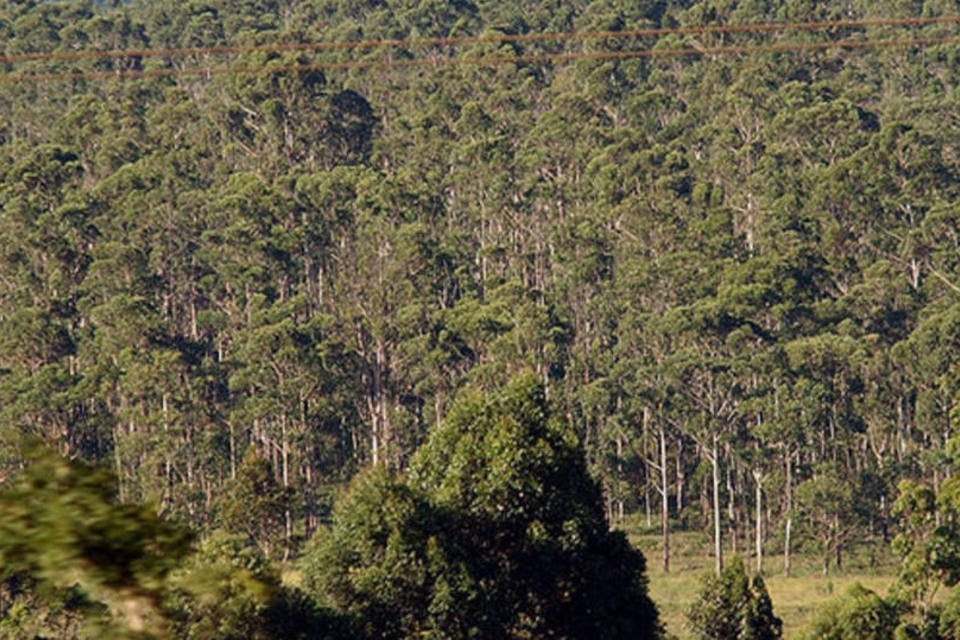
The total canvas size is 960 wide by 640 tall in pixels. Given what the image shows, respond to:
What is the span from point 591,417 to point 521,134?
2572 centimetres

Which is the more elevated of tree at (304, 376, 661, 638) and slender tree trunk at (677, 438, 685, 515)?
slender tree trunk at (677, 438, 685, 515)

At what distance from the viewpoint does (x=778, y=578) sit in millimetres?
44469

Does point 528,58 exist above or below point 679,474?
above

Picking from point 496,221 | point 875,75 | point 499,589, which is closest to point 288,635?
point 499,589

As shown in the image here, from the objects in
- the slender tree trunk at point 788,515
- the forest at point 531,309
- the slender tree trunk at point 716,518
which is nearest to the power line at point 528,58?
the forest at point 531,309

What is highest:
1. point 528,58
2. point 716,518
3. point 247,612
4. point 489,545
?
point 528,58

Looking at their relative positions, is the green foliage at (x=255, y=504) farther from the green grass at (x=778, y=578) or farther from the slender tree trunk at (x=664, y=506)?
the slender tree trunk at (x=664, y=506)

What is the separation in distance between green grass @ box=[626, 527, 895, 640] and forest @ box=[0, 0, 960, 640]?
21 cm

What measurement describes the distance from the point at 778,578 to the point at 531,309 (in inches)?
512

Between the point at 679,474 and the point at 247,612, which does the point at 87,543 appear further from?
the point at 679,474

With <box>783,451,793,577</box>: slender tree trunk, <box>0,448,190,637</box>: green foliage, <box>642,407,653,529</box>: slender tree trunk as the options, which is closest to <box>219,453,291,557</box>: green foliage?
<box>642,407,653,529</box>: slender tree trunk

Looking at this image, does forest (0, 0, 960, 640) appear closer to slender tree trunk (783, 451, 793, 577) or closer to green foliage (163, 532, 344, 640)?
slender tree trunk (783, 451, 793, 577)

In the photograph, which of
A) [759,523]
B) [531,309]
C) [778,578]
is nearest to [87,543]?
[778,578]

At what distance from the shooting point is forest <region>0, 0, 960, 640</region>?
78.0 ft
